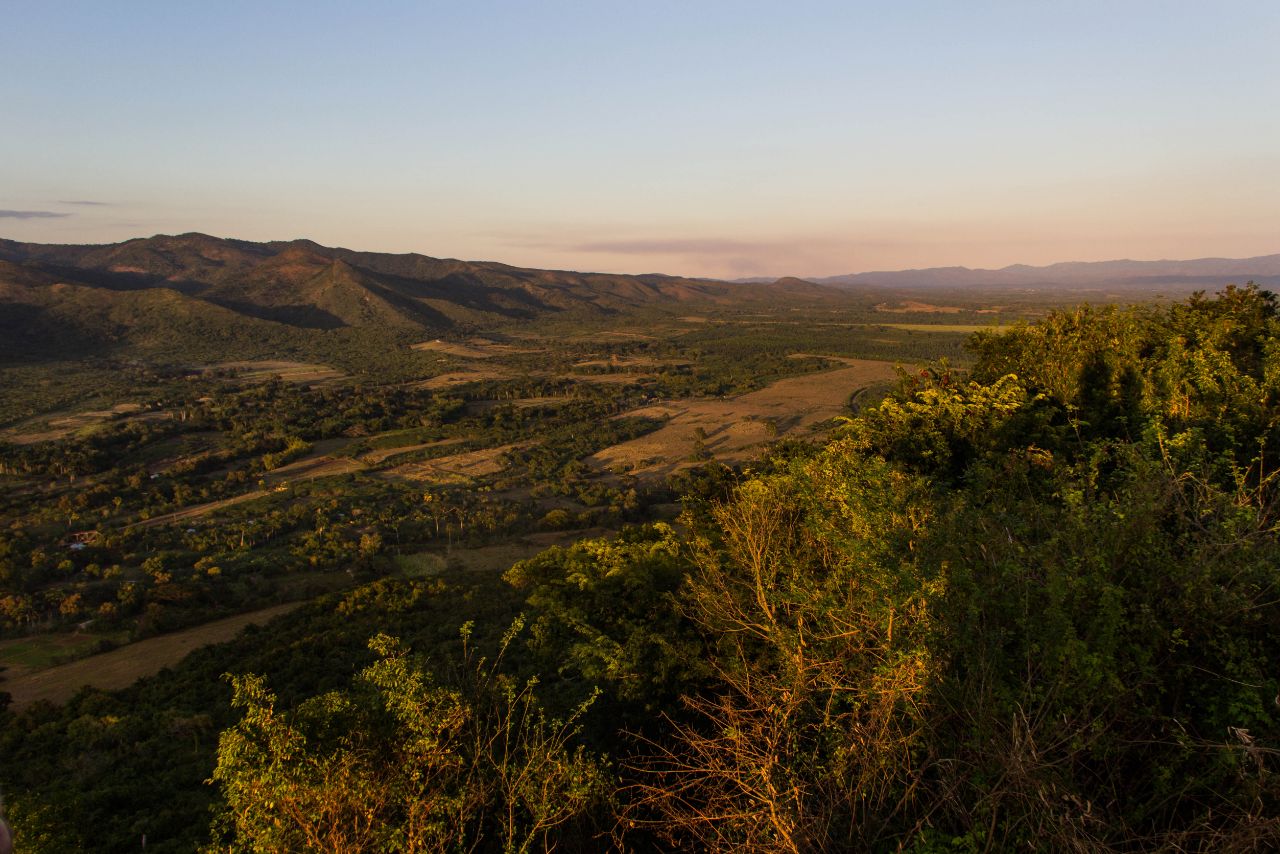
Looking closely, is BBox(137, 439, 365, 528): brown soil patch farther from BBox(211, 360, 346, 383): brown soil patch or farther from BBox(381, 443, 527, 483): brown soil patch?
BBox(211, 360, 346, 383): brown soil patch

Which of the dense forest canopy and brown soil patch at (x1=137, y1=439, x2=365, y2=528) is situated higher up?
the dense forest canopy

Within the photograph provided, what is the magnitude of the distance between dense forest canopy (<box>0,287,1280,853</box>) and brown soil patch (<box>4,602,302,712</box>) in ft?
36.3

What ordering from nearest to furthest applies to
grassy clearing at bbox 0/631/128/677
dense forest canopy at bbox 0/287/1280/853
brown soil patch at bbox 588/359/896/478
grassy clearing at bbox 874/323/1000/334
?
Result: dense forest canopy at bbox 0/287/1280/853 → grassy clearing at bbox 0/631/128/677 → brown soil patch at bbox 588/359/896/478 → grassy clearing at bbox 874/323/1000/334

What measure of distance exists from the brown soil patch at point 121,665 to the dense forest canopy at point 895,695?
1105cm

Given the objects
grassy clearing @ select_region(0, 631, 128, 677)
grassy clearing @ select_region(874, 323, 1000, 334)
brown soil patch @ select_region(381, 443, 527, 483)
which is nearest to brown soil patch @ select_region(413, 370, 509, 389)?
brown soil patch @ select_region(381, 443, 527, 483)

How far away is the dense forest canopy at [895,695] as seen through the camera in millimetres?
5359

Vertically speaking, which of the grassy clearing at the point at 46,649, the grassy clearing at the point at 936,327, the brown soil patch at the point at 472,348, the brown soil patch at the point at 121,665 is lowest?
the grassy clearing at the point at 46,649

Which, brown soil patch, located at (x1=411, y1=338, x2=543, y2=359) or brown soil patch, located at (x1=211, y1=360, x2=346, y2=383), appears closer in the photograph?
brown soil patch, located at (x1=211, y1=360, x2=346, y2=383)

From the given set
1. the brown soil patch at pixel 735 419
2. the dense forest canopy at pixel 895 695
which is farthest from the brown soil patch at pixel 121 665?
the brown soil patch at pixel 735 419

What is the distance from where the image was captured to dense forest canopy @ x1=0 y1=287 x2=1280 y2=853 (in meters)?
5.36

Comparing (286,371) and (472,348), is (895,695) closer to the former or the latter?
(286,371)

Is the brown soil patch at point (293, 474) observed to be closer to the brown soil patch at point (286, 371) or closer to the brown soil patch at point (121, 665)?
the brown soil patch at point (121, 665)

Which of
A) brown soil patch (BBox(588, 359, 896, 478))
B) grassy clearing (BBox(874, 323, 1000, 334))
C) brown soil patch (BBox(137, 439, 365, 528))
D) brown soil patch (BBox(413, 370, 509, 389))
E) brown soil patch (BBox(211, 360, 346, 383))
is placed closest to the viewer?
brown soil patch (BBox(137, 439, 365, 528))

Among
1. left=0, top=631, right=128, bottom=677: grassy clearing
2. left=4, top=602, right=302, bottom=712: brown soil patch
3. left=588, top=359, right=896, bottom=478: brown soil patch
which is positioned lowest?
left=0, top=631, right=128, bottom=677: grassy clearing
